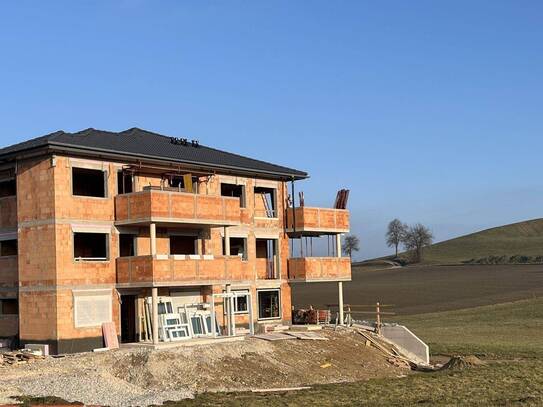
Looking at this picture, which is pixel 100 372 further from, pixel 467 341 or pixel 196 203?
pixel 467 341

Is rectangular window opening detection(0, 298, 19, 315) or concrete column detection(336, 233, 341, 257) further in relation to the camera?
concrete column detection(336, 233, 341, 257)

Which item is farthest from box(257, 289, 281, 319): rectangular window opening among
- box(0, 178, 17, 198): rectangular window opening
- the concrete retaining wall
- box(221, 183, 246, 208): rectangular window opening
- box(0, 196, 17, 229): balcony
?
box(0, 178, 17, 198): rectangular window opening

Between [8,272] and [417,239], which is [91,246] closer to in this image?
[8,272]

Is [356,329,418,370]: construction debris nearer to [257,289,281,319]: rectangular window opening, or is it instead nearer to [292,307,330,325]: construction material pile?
[292,307,330,325]: construction material pile

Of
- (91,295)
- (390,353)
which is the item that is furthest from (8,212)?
(390,353)

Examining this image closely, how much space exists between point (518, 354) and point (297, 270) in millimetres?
12146

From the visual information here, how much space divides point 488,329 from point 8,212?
31.7m

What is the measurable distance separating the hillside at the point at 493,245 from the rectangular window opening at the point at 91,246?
109 metres

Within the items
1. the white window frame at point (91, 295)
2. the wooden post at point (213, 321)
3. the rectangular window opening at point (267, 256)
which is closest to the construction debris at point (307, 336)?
the wooden post at point (213, 321)

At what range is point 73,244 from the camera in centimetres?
3491

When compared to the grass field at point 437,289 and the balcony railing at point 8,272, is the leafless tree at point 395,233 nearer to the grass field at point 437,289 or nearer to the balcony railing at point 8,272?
the grass field at point 437,289

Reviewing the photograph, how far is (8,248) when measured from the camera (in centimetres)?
3766

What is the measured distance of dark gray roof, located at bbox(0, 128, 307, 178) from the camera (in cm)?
3491

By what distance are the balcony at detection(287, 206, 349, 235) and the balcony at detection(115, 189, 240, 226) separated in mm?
6941
